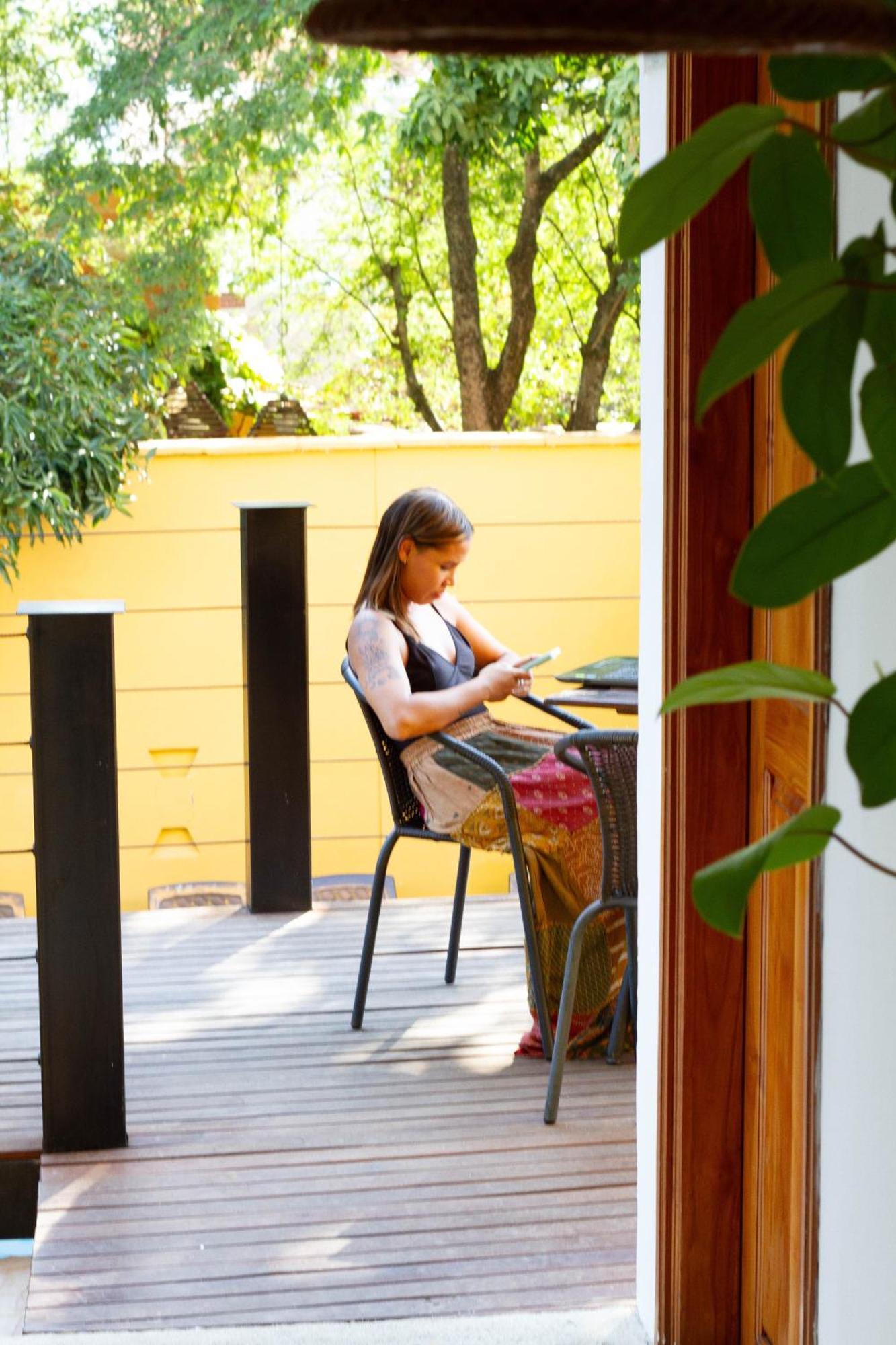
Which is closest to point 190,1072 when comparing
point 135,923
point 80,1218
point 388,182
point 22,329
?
point 80,1218

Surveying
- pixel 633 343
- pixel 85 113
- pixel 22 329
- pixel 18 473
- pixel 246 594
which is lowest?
pixel 246 594

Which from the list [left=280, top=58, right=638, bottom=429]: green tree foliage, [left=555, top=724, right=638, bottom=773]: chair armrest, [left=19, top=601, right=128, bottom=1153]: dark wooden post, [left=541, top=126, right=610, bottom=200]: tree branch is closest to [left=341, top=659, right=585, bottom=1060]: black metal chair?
[left=555, top=724, right=638, bottom=773]: chair armrest

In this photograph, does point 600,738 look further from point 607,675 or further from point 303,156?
point 303,156

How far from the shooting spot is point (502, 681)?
125 inches

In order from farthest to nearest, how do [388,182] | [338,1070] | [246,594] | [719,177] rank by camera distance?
1. [388,182]
2. [246,594]
3. [338,1070]
4. [719,177]

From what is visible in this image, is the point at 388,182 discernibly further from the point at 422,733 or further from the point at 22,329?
the point at 422,733

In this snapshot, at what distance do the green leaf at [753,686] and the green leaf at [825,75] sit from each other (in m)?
0.23

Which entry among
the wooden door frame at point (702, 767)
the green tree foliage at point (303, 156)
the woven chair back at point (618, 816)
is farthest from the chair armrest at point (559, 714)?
the green tree foliage at point (303, 156)

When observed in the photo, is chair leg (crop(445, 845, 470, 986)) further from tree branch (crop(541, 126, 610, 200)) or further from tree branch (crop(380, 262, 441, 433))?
tree branch (crop(380, 262, 441, 433))

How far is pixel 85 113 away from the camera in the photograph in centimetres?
871

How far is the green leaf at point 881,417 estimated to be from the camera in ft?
1.74

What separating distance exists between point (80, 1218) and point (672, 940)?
1189 millimetres

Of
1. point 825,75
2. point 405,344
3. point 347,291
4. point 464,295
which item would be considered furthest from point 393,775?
point 347,291

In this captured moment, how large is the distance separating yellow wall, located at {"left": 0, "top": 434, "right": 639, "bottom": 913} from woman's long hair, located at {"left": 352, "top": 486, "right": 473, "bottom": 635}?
3.01m
